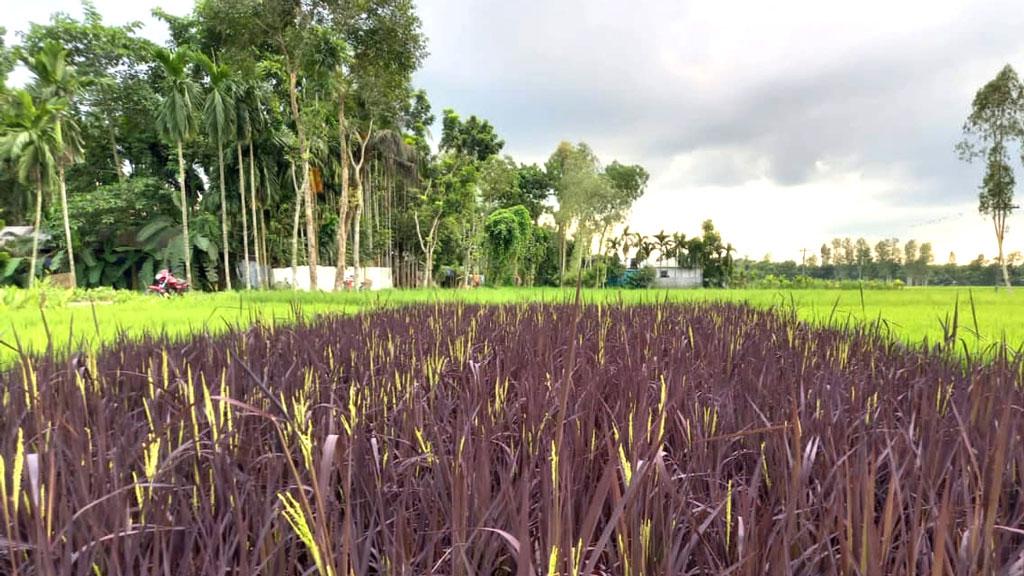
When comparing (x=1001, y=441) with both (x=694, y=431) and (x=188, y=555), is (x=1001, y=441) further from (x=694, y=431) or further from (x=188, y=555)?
(x=188, y=555)

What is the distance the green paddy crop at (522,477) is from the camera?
0.71 meters

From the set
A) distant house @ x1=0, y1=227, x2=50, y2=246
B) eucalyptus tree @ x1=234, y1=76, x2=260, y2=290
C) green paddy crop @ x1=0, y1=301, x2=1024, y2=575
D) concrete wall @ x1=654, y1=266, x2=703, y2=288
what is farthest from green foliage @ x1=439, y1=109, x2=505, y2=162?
green paddy crop @ x1=0, y1=301, x2=1024, y2=575

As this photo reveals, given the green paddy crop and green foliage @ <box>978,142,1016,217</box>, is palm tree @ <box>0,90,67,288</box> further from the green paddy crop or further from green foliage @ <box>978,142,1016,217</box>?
green foliage @ <box>978,142,1016,217</box>

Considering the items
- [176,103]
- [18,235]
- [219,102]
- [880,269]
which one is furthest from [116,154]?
[880,269]

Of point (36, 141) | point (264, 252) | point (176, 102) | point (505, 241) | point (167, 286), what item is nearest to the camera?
point (167, 286)

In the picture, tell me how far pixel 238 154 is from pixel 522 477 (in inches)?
993

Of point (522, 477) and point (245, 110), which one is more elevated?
point (245, 110)

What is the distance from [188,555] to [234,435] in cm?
42

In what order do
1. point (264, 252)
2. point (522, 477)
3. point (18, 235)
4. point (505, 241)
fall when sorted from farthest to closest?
point (18, 235) → point (264, 252) → point (505, 241) → point (522, 477)

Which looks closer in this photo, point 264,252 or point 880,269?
point 264,252

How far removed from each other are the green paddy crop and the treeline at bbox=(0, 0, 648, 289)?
15.1 meters

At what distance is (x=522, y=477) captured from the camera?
82 cm

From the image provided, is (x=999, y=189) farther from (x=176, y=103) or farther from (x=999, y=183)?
(x=176, y=103)

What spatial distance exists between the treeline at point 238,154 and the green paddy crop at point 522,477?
1511 centimetres
